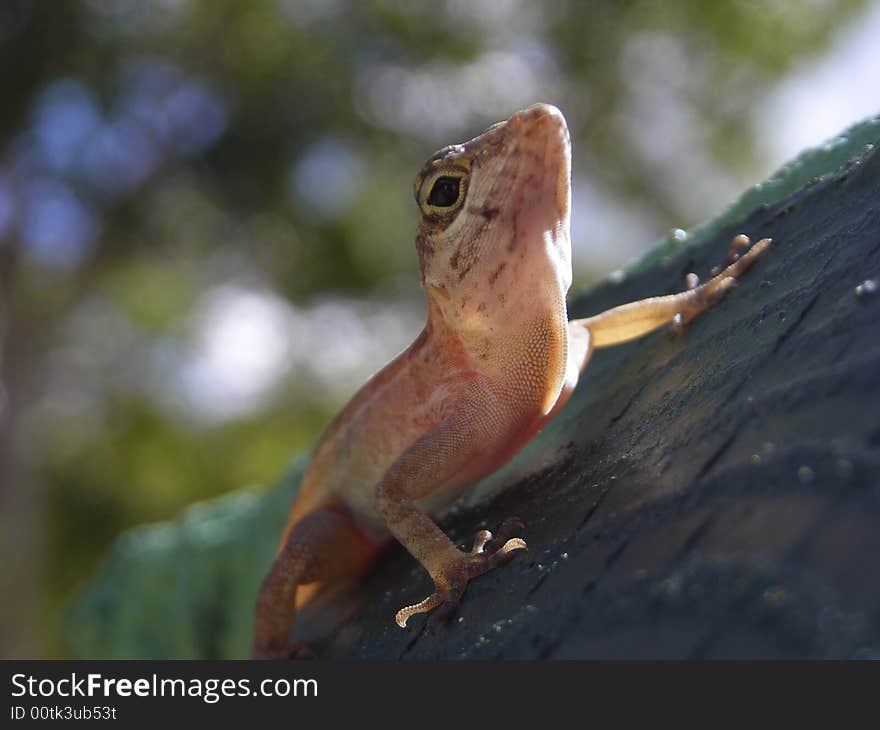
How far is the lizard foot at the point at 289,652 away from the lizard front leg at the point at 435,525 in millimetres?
435

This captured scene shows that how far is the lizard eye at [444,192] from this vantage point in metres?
2.30

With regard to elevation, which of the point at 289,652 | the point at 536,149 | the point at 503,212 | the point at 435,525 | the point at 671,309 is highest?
the point at 536,149

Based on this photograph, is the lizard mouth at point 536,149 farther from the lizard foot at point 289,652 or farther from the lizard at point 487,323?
the lizard foot at point 289,652

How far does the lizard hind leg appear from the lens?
2699 mm

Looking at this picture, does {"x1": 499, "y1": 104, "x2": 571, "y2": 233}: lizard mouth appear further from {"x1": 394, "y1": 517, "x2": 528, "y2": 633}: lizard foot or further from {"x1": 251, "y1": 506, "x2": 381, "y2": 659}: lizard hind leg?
{"x1": 251, "y1": 506, "x2": 381, "y2": 659}: lizard hind leg

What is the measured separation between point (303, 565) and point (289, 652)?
0.33m

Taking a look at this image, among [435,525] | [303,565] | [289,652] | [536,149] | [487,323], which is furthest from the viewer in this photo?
[303,565]

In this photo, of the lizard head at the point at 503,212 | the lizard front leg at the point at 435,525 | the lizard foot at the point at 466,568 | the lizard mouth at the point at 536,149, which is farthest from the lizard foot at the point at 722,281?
the lizard foot at the point at 466,568

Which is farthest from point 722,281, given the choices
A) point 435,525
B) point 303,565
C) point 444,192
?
point 303,565

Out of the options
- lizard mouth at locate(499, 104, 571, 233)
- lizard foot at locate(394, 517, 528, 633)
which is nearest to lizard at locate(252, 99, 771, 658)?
lizard mouth at locate(499, 104, 571, 233)

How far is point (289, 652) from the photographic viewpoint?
2.49 m

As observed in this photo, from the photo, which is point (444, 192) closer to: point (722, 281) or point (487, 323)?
point (487, 323)

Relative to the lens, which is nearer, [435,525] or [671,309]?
[435,525]

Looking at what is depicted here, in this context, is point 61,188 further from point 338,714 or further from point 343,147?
point 338,714
